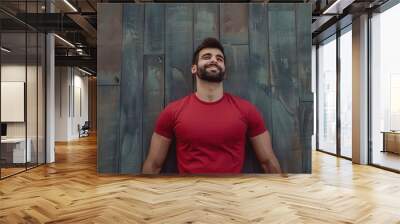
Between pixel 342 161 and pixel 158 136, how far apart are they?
4.98 metres

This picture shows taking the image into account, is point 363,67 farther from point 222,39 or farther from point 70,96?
point 70,96

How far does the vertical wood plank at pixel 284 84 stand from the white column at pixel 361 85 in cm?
275

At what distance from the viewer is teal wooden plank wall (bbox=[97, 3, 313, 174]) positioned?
21.1 feet

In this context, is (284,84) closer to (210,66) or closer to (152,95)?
(210,66)

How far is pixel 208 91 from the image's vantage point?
6262mm

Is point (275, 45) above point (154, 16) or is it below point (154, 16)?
below

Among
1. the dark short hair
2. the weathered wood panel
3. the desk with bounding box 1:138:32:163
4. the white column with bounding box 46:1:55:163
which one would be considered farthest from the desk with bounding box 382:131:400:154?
the desk with bounding box 1:138:32:163

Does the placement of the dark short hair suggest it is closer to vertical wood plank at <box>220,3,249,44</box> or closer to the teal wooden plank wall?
the teal wooden plank wall

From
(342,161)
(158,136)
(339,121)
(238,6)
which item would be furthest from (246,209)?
(339,121)

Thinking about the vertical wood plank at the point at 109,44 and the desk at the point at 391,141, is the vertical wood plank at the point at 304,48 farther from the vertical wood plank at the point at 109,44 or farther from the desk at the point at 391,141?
the vertical wood plank at the point at 109,44

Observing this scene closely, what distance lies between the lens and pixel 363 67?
332 inches

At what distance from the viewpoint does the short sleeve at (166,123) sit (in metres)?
6.25

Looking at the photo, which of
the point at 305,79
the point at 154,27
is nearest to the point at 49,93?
the point at 154,27

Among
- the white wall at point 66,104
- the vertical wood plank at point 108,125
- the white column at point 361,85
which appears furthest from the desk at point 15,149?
the white wall at point 66,104
